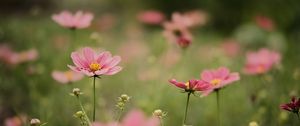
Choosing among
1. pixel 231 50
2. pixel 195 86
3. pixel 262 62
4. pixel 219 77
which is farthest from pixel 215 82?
pixel 231 50

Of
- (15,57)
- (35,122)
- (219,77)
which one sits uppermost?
(15,57)

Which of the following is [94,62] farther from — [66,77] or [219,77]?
[66,77]

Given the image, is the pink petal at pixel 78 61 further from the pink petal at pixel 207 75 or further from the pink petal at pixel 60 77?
the pink petal at pixel 60 77

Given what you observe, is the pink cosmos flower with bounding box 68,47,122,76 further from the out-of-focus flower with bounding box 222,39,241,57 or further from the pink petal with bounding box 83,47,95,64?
the out-of-focus flower with bounding box 222,39,241,57

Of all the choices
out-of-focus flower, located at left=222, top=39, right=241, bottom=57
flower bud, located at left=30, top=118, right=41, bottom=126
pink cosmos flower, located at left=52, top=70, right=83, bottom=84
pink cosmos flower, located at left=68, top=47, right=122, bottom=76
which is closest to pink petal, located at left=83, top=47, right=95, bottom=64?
pink cosmos flower, located at left=68, top=47, right=122, bottom=76

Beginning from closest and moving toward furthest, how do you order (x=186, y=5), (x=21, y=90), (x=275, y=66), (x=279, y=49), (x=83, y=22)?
(x=83, y=22), (x=275, y=66), (x=21, y=90), (x=279, y=49), (x=186, y=5)

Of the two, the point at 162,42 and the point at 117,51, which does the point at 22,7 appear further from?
the point at 162,42

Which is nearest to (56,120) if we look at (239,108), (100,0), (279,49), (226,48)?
(239,108)

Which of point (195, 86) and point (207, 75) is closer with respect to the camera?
point (195, 86)
